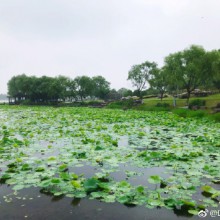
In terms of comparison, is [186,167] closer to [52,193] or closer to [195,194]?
[195,194]

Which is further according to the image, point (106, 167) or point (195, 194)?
point (106, 167)

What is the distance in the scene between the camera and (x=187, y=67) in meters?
40.1

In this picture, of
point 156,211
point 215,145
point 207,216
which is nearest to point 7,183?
point 156,211

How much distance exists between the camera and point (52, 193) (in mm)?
5324

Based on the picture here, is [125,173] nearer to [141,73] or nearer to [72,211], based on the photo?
[72,211]

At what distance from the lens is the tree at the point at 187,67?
3906 centimetres

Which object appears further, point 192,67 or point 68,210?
point 192,67

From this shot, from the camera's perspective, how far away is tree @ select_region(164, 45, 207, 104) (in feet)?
128

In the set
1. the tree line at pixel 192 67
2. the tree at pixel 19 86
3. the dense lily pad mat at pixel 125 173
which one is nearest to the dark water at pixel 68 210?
the dense lily pad mat at pixel 125 173

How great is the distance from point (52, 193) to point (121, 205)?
1435 millimetres

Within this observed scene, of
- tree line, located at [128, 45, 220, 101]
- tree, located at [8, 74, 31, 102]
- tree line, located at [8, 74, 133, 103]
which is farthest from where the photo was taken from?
tree, located at [8, 74, 31, 102]

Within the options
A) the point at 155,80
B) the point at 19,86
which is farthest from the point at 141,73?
the point at 19,86

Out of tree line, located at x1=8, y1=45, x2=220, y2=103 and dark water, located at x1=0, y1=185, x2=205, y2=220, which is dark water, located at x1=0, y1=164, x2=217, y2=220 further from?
tree line, located at x1=8, y1=45, x2=220, y2=103

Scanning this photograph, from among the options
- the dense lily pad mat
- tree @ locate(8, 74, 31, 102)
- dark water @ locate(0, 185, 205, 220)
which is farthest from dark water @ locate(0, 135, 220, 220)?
tree @ locate(8, 74, 31, 102)
